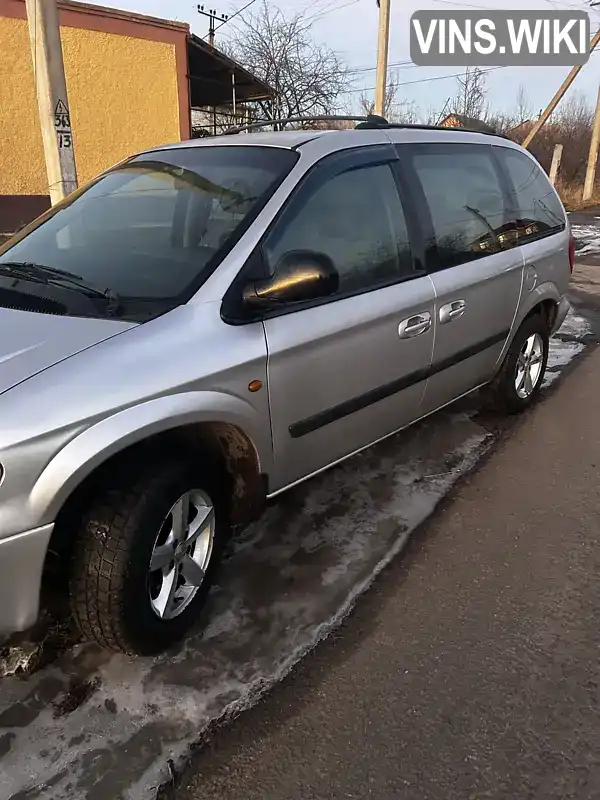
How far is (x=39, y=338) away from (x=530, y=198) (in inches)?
137

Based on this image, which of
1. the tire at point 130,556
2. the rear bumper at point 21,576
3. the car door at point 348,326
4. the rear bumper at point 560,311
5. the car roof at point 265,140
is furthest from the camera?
the rear bumper at point 560,311

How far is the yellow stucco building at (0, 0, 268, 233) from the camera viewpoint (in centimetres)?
1298

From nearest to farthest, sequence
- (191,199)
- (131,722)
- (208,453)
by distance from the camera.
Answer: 1. (131,722)
2. (208,453)
3. (191,199)

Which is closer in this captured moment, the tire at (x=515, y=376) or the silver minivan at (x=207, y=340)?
the silver minivan at (x=207, y=340)

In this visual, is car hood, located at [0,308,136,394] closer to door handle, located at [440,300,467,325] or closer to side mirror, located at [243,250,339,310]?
side mirror, located at [243,250,339,310]

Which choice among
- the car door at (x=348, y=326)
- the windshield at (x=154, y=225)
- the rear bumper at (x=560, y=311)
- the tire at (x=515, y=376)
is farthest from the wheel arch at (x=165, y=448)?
the rear bumper at (x=560, y=311)

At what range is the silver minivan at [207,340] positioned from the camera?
1966 mm

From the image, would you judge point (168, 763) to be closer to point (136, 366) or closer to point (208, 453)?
point (208, 453)

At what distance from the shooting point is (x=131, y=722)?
2080 millimetres

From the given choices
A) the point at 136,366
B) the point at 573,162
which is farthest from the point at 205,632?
the point at 573,162

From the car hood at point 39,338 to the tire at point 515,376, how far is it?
2.91 metres

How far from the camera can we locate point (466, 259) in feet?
11.9

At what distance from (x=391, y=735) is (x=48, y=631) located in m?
1.30

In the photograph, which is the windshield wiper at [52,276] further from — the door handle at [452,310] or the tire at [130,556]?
the door handle at [452,310]
